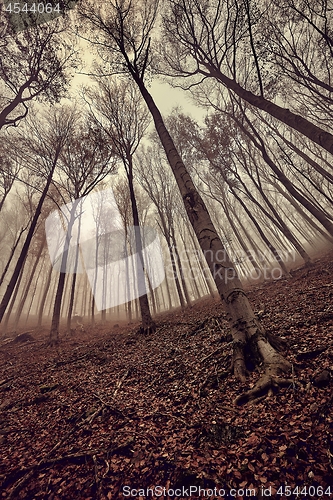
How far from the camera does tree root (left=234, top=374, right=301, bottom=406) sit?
258 centimetres

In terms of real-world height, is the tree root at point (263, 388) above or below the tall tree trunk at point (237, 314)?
below

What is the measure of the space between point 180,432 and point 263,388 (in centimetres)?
121

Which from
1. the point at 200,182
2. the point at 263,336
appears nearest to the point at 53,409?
the point at 263,336

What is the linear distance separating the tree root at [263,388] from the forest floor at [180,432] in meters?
0.10

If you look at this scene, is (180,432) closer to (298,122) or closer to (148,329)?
(148,329)

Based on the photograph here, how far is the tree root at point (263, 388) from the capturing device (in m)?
2.58

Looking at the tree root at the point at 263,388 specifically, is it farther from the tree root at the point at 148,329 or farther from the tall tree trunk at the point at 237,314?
the tree root at the point at 148,329

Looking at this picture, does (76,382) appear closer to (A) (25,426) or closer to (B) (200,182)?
(A) (25,426)

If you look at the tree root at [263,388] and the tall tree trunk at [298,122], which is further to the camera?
the tall tree trunk at [298,122]

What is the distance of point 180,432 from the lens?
2.50 meters

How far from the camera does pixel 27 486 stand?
215cm

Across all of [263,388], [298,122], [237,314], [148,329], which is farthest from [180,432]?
[298,122]

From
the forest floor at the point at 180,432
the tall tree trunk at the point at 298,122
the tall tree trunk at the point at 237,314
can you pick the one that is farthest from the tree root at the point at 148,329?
the tall tree trunk at the point at 298,122

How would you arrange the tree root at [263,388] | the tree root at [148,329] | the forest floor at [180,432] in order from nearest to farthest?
the forest floor at [180,432] < the tree root at [263,388] < the tree root at [148,329]
